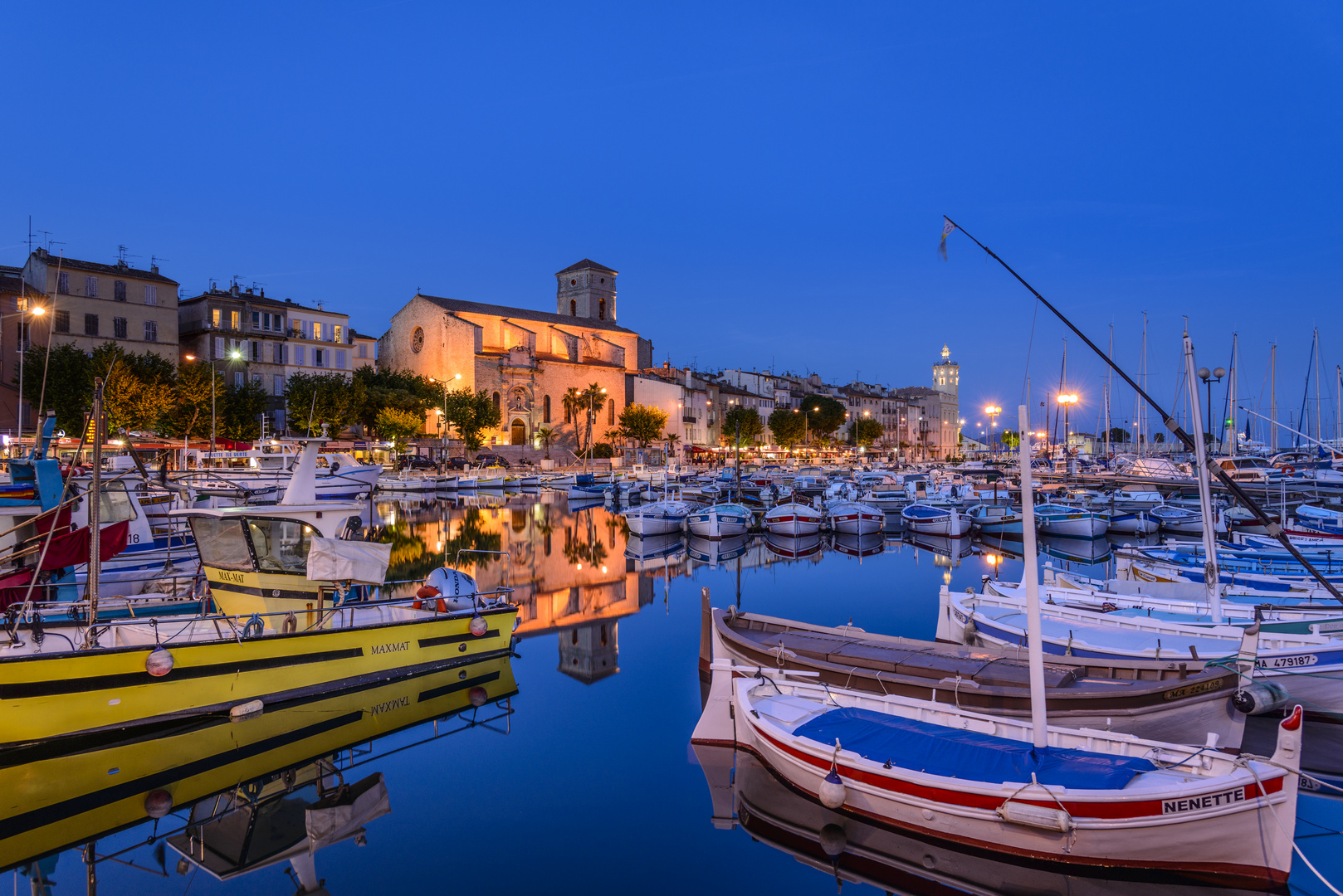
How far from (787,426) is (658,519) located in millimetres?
70236

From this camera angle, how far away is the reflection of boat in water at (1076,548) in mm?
30919

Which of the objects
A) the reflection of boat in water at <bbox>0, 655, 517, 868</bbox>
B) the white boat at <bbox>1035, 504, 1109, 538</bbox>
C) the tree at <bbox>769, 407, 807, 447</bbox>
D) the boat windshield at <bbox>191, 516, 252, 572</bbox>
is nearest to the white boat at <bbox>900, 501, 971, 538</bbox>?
the white boat at <bbox>1035, 504, 1109, 538</bbox>

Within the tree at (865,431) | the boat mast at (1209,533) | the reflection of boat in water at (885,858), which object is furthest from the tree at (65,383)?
the tree at (865,431)

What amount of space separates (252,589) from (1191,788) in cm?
1220

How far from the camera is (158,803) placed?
881 cm

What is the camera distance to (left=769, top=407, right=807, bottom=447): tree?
102562 millimetres

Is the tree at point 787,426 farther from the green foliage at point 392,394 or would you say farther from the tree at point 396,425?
the tree at point 396,425

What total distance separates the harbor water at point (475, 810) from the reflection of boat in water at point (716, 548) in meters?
14.3

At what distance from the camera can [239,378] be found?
195 feet

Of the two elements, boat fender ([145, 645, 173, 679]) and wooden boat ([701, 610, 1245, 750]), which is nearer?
wooden boat ([701, 610, 1245, 750])

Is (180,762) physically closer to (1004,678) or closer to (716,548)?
(1004,678)

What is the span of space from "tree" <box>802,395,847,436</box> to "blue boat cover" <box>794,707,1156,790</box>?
99208 millimetres

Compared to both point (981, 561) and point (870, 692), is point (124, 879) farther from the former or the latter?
point (981, 561)

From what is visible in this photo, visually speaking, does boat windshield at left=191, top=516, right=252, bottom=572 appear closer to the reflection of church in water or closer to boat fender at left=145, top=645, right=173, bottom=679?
boat fender at left=145, top=645, right=173, bottom=679
